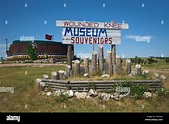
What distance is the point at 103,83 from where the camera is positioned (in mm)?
9461

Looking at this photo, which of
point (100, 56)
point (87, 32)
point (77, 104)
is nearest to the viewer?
point (77, 104)

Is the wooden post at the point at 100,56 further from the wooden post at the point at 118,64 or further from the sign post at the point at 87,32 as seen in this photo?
the wooden post at the point at 118,64

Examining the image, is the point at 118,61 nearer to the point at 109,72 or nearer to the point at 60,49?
the point at 109,72

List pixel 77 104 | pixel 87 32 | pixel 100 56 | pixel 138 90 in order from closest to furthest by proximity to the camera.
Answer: pixel 77 104 → pixel 138 90 → pixel 87 32 → pixel 100 56

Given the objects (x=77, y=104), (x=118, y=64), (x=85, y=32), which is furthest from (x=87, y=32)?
(x=77, y=104)

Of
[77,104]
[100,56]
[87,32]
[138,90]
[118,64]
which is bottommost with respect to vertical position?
[77,104]

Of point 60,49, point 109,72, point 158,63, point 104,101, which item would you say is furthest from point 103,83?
point 60,49

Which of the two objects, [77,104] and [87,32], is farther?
[87,32]

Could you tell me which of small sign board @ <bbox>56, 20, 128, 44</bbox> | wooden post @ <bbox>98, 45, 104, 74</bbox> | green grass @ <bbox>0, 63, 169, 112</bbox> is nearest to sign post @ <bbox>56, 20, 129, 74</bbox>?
small sign board @ <bbox>56, 20, 128, 44</bbox>

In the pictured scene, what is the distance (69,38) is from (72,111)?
206 inches

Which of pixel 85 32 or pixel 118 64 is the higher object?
pixel 85 32

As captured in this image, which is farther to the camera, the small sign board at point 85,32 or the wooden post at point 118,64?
the wooden post at point 118,64

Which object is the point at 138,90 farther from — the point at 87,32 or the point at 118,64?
the point at 87,32

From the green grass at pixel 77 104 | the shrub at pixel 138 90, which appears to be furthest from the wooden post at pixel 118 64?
the green grass at pixel 77 104
